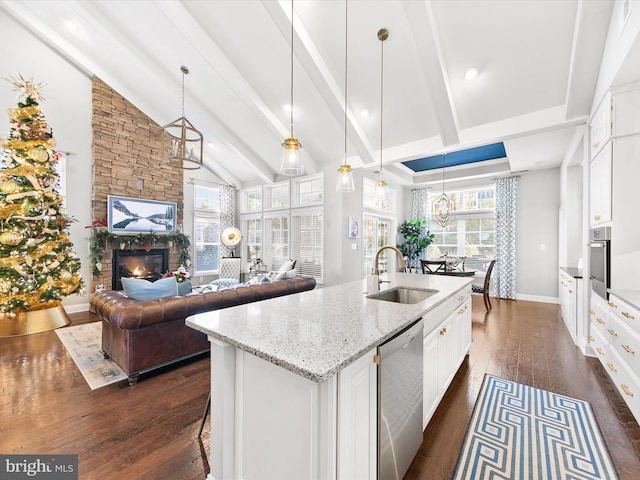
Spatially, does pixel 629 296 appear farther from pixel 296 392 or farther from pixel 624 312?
pixel 296 392

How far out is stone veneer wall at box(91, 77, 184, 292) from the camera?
18.2 ft

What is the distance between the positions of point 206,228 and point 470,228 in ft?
23.1

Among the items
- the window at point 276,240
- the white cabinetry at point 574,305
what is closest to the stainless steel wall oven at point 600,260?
the white cabinetry at point 574,305

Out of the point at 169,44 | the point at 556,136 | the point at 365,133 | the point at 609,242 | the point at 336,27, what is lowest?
the point at 609,242

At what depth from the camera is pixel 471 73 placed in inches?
137

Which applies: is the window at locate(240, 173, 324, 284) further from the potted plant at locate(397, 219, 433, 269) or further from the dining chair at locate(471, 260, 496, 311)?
the dining chair at locate(471, 260, 496, 311)

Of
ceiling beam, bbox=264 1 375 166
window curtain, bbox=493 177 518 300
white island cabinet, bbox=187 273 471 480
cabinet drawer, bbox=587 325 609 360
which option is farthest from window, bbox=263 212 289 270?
cabinet drawer, bbox=587 325 609 360

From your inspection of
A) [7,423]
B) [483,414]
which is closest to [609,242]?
[483,414]

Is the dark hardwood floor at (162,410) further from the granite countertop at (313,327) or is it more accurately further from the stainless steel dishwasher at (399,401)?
the granite countertop at (313,327)

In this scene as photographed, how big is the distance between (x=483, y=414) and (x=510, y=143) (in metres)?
4.32

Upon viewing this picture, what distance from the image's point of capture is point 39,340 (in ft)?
11.8

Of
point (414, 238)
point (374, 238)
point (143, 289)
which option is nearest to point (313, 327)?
point (143, 289)

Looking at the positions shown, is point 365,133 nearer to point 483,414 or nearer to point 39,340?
point 483,414

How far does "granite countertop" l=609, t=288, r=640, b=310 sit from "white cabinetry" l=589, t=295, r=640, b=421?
31 mm
